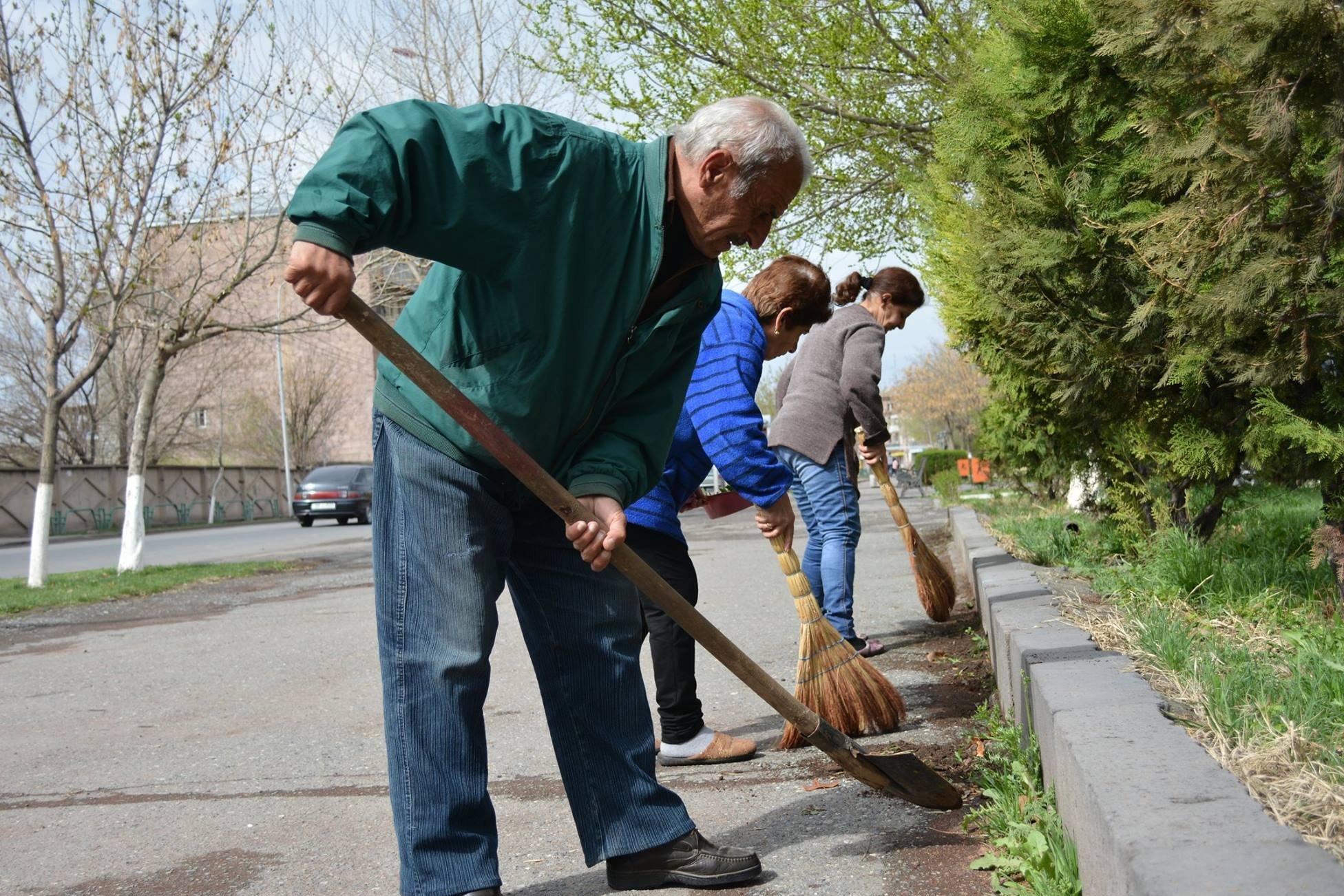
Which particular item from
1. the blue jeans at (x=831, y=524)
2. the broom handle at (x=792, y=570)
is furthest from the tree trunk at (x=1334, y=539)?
the blue jeans at (x=831, y=524)

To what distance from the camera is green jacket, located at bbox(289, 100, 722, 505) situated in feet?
8.11

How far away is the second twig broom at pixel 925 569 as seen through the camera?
6488 mm

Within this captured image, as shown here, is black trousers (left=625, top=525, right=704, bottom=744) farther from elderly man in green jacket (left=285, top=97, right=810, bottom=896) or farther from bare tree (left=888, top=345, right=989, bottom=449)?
bare tree (left=888, top=345, right=989, bottom=449)

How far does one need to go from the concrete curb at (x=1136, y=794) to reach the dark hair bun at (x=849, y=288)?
3.09 meters

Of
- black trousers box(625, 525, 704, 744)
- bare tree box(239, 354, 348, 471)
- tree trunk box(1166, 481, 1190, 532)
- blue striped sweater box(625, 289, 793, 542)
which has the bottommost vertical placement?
black trousers box(625, 525, 704, 744)

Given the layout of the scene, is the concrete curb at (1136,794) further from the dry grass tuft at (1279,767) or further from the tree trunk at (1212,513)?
the tree trunk at (1212,513)

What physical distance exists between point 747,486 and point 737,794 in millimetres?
1029

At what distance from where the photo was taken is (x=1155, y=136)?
413 centimetres

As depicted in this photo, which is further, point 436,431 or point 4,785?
point 4,785

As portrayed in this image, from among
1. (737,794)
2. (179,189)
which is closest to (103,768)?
(737,794)

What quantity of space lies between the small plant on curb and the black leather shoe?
1.79ft

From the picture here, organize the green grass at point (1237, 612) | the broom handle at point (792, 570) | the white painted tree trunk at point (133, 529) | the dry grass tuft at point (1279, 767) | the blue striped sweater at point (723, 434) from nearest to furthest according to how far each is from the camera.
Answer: the dry grass tuft at point (1279, 767) → the green grass at point (1237, 612) → the blue striped sweater at point (723, 434) → the broom handle at point (792, 570) → the white painted tree trunk at point (133, 529)

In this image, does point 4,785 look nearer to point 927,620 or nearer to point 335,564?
point 927,620

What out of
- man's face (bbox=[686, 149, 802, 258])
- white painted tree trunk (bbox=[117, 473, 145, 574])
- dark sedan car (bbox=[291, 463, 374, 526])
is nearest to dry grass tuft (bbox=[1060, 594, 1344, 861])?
man's face (bbox=[686, 149, 802, 258])
